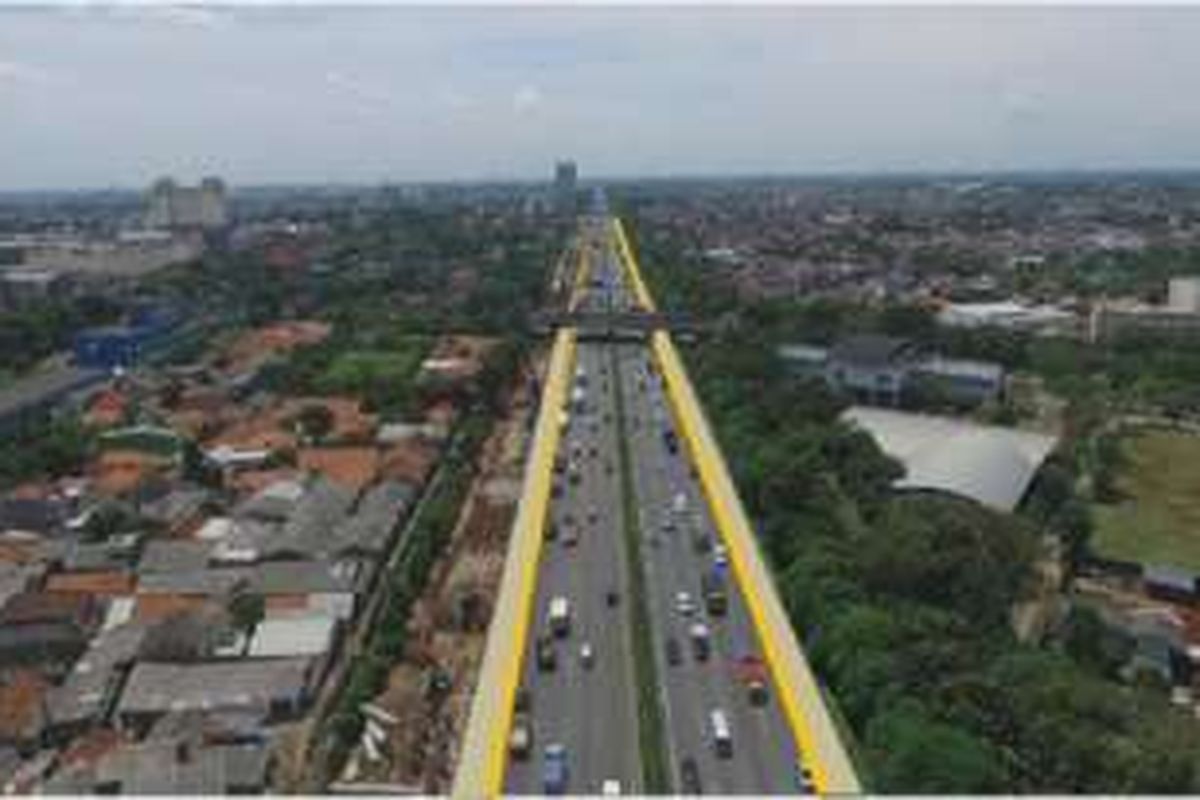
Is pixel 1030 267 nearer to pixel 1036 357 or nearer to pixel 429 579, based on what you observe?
pixel 1036 357

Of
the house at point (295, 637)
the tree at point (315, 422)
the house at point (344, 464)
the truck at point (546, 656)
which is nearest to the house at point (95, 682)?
the house at point (295, 637)

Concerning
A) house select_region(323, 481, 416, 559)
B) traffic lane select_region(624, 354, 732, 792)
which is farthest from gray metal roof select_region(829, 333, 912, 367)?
house select_region(323, 481, 416, 559)

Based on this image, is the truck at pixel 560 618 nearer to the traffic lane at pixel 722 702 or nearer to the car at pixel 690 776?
the traffic lane at pixel 722 702

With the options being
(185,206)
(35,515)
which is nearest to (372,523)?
(35,515)

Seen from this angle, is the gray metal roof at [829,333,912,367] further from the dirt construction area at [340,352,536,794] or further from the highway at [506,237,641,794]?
the dirt construction area at [340,352,536,794]

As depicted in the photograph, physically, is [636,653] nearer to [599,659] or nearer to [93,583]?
[599,659]
